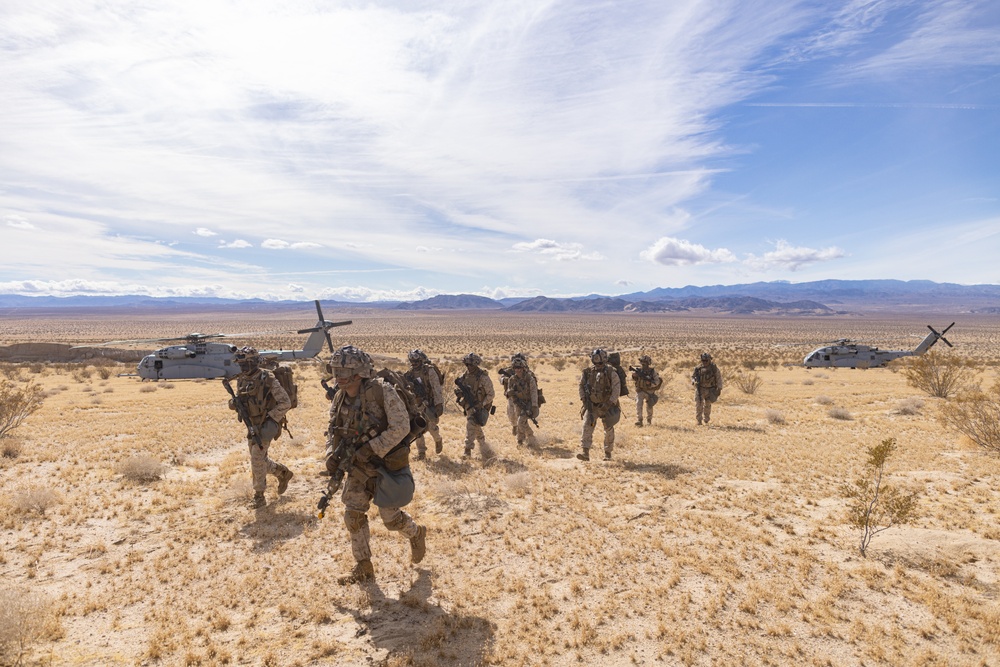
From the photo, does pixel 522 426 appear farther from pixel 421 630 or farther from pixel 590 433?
pixel 421 630

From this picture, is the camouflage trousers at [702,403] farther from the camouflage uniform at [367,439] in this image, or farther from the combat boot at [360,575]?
the combat boot at [360,575]

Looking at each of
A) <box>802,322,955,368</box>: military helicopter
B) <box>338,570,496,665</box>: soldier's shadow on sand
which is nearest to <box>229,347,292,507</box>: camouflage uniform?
<box>338,570,496,665</box>: soldier's shadow on sand

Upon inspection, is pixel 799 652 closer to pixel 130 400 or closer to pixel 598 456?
pixel 598 456

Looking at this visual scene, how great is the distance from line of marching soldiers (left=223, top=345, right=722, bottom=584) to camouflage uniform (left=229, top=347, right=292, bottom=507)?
15 millimetres

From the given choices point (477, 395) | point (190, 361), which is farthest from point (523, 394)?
point (190, 361)

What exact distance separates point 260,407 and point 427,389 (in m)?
3.42

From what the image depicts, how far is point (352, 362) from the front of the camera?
521 cm

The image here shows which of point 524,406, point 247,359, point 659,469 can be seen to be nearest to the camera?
point 247,359

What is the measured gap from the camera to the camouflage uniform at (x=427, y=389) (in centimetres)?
1029

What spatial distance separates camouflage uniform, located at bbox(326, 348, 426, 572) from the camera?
5.19 metres

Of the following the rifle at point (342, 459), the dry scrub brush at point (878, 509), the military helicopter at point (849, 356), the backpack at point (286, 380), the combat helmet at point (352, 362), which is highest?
the combat helmet at point (352, 362)

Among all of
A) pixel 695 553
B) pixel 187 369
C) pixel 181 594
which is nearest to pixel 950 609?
pixel 695 553

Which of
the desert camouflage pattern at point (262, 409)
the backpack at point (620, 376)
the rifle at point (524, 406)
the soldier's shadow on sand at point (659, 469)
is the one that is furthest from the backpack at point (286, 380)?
the soldier's shadow on sand at point (659, 469)

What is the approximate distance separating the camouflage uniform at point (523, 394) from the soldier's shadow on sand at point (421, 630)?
6589 millimetres
